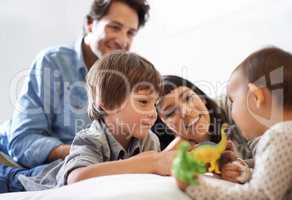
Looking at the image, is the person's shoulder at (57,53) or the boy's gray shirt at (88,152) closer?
the boy's gray shirt at (88,152)

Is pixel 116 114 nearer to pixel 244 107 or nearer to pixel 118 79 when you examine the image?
pixel 118 79

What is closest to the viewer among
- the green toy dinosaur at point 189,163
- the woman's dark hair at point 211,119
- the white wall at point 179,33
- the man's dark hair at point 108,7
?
the green toy dinosaur at point 189,163

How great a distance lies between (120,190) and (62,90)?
2.36 ft

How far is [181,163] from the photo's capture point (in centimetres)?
69

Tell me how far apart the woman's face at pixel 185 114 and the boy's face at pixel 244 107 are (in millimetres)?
258

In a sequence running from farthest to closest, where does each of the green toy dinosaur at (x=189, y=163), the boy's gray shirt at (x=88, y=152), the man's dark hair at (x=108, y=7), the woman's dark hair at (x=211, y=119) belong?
1. the man's dark hair at (x=108, y=7)
2. the woman's dark hair at (x=211, y=119)
3. the boy's gray shirt at (x=88, y=152)
4. the green toy dinosaur at (x=189, y=163)

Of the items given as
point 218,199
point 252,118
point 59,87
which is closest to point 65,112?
point 59,87

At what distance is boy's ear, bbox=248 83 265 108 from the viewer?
2.98 feet

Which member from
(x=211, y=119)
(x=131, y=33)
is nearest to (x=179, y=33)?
(x=131, y=33)

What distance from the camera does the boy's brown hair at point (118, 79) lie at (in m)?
1.05

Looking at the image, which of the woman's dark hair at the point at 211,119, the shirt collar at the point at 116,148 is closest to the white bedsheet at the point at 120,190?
the shirt collar at the point at 116,148

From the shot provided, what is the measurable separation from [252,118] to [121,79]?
1.03ft

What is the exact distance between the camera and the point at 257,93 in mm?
910

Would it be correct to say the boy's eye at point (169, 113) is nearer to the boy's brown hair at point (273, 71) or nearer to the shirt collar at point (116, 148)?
the shirt collar at point (116, 148)
